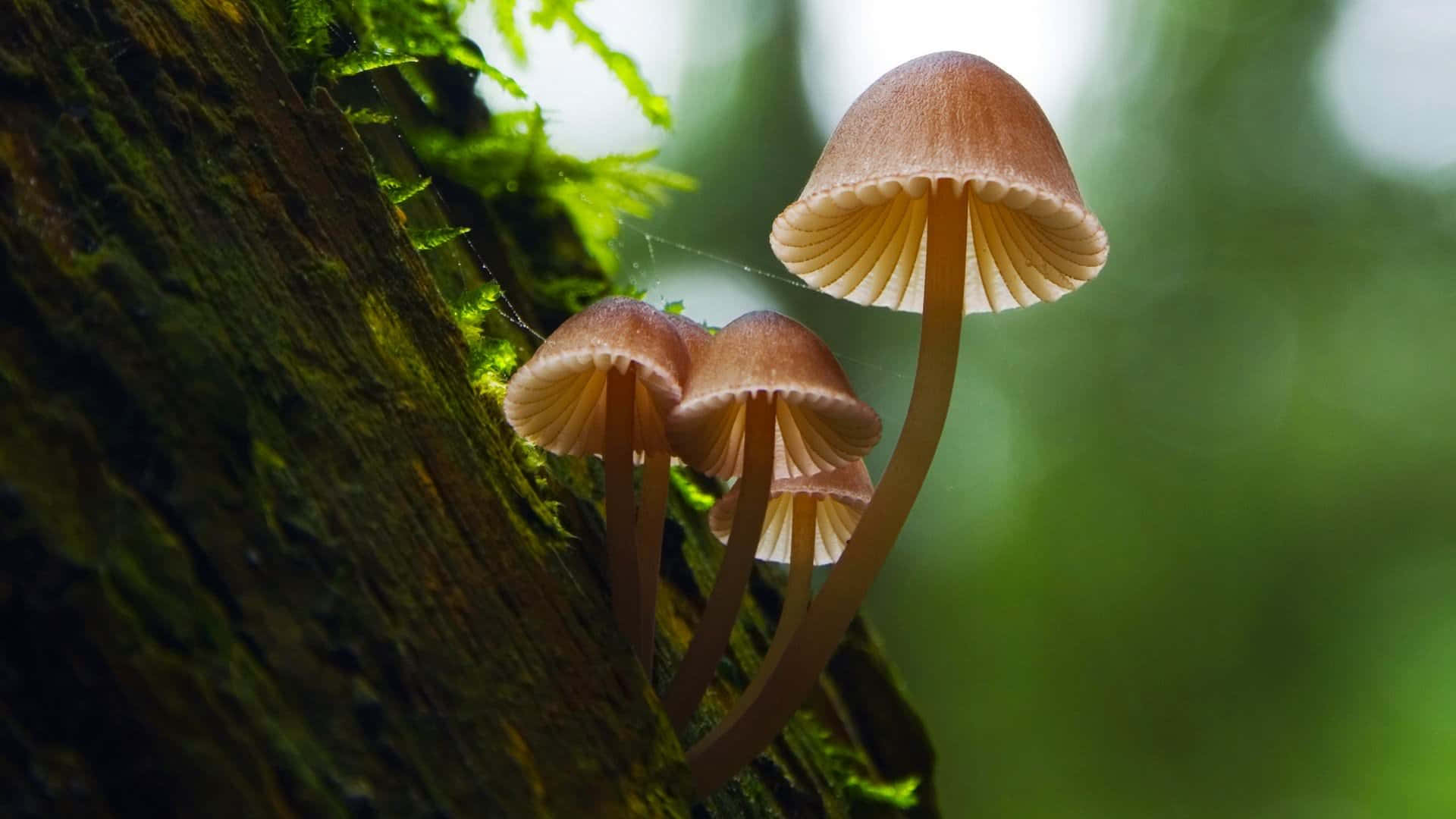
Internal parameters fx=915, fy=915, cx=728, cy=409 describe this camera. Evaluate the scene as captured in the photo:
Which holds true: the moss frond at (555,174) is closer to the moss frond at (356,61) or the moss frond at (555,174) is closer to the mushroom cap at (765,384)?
the moss frond at (356,61)

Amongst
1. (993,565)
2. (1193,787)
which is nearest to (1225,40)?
(993,565)

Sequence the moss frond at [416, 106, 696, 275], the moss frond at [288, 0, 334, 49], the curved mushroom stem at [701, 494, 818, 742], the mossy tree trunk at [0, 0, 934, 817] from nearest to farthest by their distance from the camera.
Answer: the mossy tree trunk at [0, 0, 934, 817] < the moss frond at [288, 0, 334, 49] < the curved mushroom stem at [701, 494, 818, 742] < the moss frond at [416, 106, 696, 275]

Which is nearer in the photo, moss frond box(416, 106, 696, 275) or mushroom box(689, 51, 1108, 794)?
mushroom box(689, 51, 1108, 794)

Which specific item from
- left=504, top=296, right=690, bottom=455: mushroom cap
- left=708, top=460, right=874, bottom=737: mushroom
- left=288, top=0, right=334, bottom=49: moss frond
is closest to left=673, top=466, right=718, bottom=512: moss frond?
left=708, top=460, right=874, bottom=737: mushroom

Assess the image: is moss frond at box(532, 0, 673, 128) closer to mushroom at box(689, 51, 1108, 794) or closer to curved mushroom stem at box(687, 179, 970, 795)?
mushroom at box(689, 51, 1108, 794)

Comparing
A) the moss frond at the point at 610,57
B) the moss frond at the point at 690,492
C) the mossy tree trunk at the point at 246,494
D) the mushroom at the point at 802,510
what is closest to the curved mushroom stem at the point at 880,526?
the mossy tree trunk at the point at 246,494

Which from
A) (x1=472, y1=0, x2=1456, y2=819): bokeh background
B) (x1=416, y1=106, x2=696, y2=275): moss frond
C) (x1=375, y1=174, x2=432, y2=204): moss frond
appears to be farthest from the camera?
(x1=472, y1=0, x2=1456, y2=819): bokeh background

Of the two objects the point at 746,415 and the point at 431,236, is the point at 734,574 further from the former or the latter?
the point at 431,236
